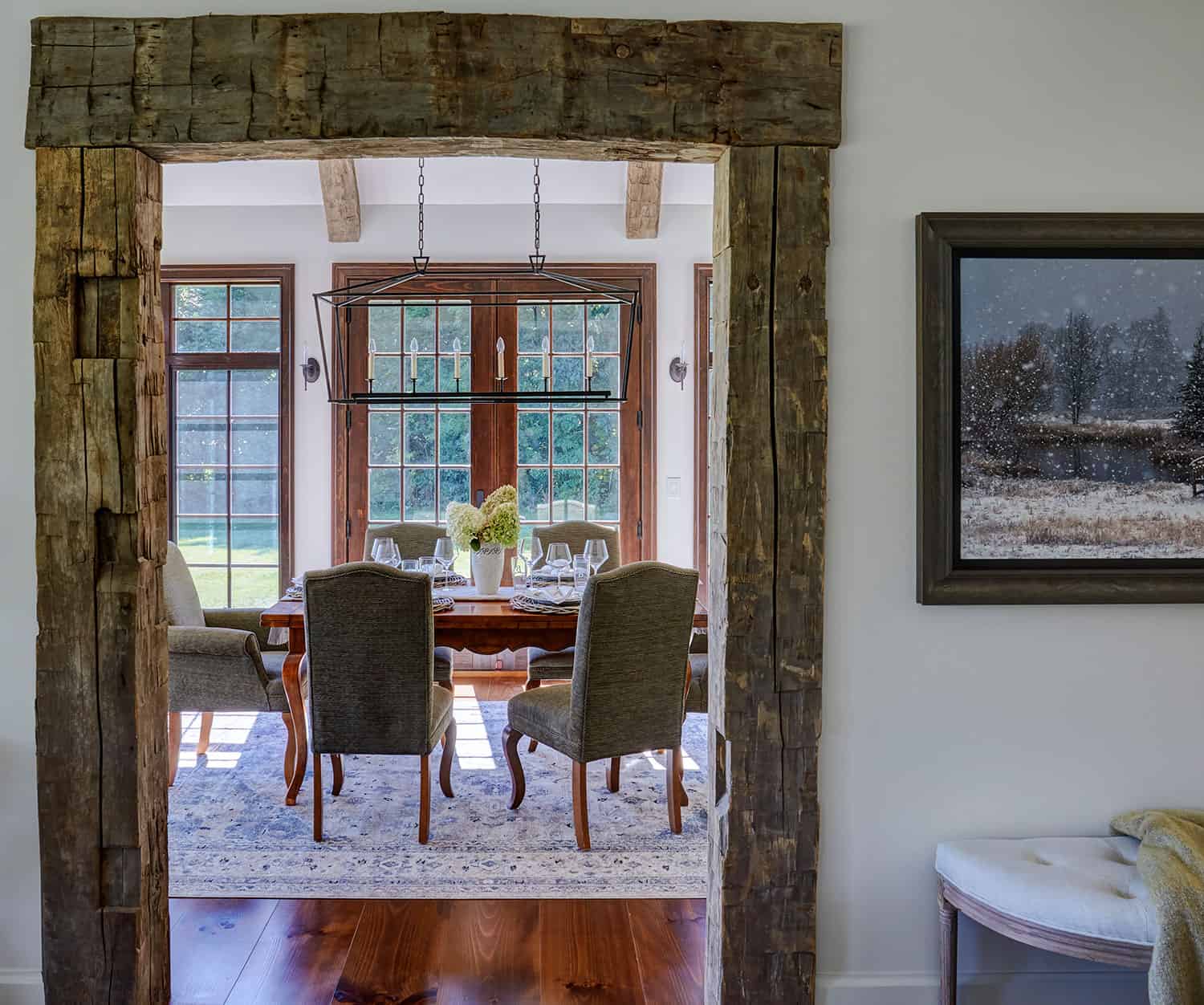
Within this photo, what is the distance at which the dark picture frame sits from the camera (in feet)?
6.49

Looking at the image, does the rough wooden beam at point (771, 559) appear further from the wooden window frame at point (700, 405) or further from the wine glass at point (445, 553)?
the wooden window frame at point (700, 405)

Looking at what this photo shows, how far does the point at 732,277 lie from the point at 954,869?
1.43 m

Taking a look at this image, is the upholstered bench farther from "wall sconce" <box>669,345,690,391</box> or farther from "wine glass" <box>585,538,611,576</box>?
"wall sconce" <box>669,345,690,391</box>

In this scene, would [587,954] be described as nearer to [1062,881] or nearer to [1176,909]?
[1062,881]

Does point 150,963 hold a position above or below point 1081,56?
below

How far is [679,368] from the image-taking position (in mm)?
5172

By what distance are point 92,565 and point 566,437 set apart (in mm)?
3502

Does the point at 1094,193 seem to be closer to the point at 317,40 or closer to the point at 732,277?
the point at 732,277

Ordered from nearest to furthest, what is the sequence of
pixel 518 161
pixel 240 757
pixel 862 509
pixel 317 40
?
pixel 317 40
pixel 862 509
pixel 240 757
pixel 518 161

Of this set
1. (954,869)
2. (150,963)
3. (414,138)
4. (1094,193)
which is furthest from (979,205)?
(150,963)

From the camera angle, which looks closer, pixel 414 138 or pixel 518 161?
pixel 414 138

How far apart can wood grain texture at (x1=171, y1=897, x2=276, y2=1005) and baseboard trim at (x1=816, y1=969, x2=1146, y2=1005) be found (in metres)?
1.52

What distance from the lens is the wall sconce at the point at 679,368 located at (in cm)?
517

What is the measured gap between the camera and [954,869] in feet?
6.32
